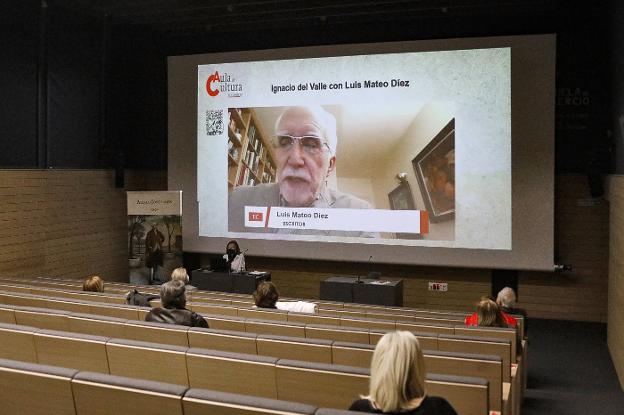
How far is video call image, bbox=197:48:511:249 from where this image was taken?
348 inches

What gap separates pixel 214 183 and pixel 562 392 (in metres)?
6.66

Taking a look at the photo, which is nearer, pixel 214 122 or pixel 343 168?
pixel 343 168

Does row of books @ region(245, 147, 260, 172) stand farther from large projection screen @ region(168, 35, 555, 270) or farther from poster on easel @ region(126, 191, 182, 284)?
poster on easel @ region(126, 191, 182, 284)

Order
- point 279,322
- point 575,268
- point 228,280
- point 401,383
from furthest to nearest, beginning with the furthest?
point 575,268
point 228,280
point 279,322
point 401,383

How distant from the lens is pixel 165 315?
4.21 metres

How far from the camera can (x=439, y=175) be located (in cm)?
910

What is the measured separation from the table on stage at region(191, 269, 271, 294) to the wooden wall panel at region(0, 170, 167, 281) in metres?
2.45

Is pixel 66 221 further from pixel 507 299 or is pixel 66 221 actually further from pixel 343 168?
pixel 507 299

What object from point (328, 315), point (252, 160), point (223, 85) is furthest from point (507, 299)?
point (223, 85)

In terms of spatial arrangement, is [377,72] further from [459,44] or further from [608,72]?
[608,72]

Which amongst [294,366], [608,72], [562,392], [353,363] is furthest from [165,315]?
[608,72]

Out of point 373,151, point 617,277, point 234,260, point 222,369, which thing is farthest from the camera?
point 373,151

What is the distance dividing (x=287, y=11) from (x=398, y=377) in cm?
844

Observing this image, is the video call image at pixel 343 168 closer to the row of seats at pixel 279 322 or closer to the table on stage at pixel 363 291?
the table on stage at pixel 363 291
